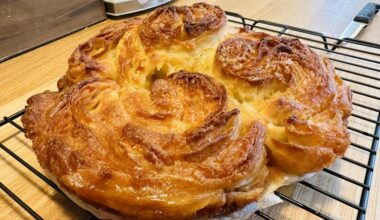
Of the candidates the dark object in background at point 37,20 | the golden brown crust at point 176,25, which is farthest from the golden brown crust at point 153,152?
the dark object in background at point 37,20

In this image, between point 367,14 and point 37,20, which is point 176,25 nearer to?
point 37,20

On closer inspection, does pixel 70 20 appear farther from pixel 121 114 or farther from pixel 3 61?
pixel 121 114

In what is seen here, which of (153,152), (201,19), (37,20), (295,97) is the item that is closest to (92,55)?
(201,19)

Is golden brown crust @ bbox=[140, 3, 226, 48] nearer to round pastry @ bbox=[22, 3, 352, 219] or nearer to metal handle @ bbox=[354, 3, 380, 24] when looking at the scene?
round pastry @ bbox=[22, 3, 352, 219]

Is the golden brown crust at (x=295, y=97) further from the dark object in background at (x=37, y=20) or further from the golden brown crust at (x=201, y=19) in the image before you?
the dark object in background at (x=37, y=20)

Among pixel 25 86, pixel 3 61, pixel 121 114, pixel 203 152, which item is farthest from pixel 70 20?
pixel 203 152
